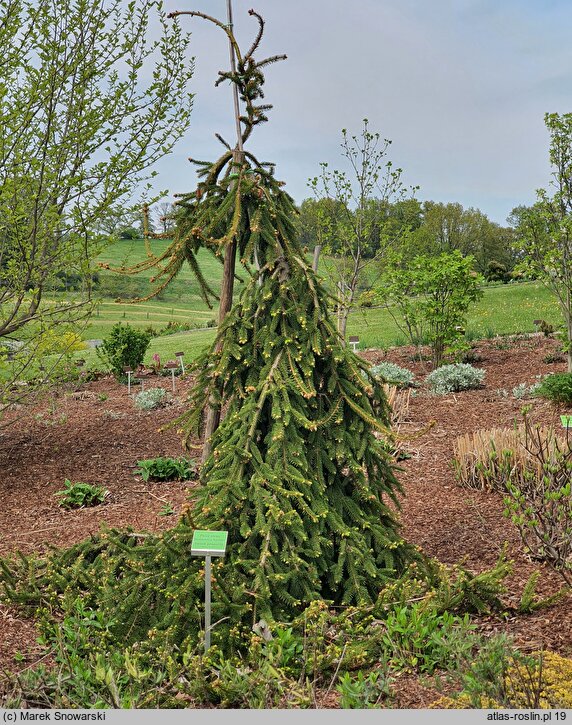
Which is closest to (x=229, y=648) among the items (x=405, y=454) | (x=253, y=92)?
(x=253, y=92)

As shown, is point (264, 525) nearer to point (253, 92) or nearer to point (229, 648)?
point (229, 648)

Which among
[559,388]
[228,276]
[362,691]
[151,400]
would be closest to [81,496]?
[228,276]

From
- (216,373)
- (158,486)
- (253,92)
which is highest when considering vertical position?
(253,92)

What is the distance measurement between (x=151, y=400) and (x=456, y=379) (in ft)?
15.6

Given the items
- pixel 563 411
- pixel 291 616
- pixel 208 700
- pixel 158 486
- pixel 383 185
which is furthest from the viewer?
pixel 383 185

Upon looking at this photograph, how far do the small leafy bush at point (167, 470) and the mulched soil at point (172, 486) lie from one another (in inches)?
5.9

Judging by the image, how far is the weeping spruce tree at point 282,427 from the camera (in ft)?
11.6

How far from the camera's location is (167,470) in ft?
23.6

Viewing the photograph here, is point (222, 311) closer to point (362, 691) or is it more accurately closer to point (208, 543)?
point (208, 543)

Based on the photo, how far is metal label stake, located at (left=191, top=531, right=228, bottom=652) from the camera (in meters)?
3.16

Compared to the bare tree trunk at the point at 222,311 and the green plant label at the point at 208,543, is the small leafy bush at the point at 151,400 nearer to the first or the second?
the bare tree trunk at the point at 222,311

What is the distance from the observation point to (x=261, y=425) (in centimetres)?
380

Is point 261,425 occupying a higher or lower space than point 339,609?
higher
